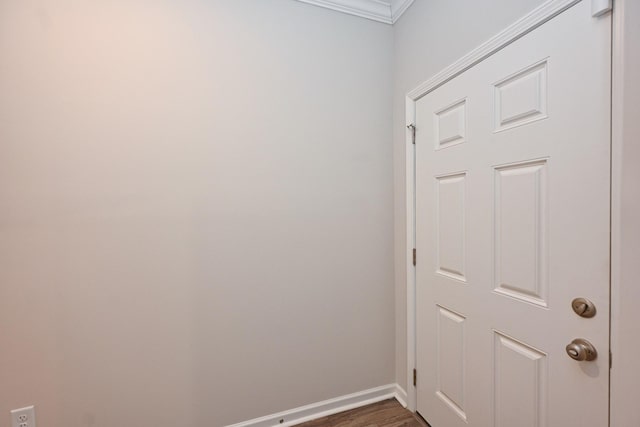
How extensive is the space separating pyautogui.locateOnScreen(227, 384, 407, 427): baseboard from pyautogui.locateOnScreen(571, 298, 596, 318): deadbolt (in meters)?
1.26

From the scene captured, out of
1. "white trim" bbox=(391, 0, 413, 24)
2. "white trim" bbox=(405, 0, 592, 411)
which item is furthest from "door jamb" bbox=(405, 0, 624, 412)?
"white trim" bbox=(391, 0, 413, 24)

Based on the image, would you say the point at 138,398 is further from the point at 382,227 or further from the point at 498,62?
the point at 498,62

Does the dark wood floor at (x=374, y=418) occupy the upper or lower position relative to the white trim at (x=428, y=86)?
lower

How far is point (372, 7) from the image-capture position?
1766 millimetres

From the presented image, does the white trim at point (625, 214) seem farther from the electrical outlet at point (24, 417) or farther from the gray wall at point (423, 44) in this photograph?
the electrical outlet at point (24, 417)

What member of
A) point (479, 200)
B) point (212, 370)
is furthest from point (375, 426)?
point (479, 200)

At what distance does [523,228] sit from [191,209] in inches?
59.4

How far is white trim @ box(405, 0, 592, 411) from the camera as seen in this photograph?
988 mm

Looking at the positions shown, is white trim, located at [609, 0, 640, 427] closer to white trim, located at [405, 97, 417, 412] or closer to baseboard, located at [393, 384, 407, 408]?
white trim, located at [405, 97, 417, 412]

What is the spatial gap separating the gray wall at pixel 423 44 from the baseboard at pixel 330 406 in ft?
0.34

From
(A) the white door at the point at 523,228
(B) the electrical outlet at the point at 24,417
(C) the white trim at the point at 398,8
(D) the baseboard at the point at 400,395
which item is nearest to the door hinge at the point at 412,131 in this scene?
(A) the white door at the point at 523,228

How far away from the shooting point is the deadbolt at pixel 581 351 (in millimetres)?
876

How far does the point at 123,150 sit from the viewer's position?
4.56 ft

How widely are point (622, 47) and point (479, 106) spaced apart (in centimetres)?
47
